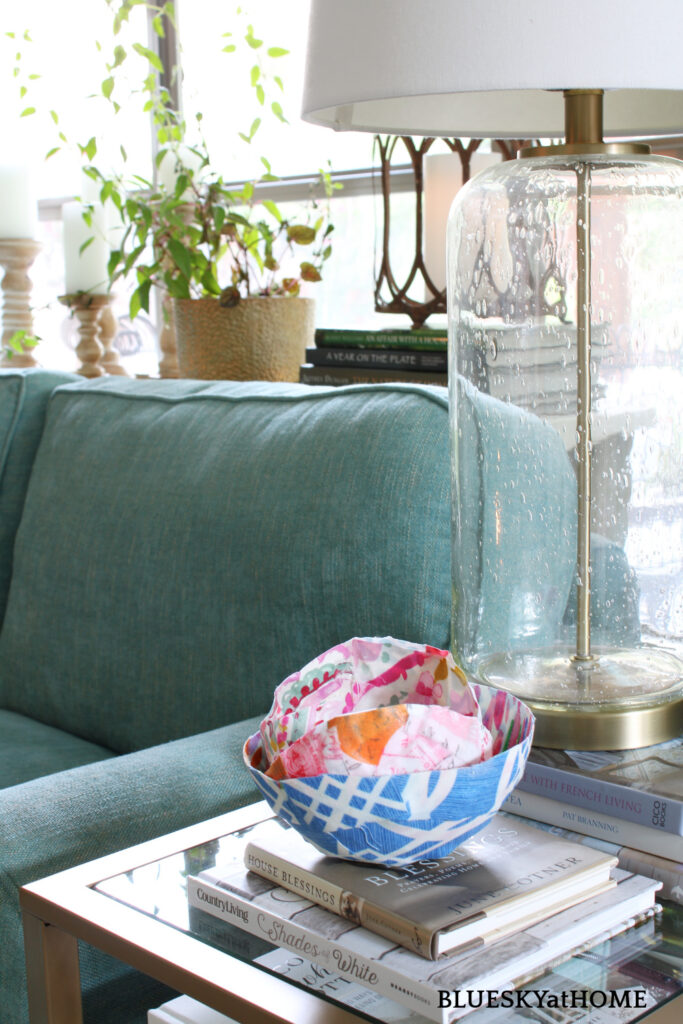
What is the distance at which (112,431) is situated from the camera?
1537 millimetres

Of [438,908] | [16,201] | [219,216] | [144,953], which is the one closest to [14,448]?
[219,216]

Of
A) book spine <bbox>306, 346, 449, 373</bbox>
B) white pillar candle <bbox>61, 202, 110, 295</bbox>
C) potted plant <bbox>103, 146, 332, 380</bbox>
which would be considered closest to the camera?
book spine <bbox>306, 346, 449, 373</bbox>

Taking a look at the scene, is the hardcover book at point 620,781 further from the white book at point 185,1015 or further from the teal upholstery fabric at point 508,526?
the white book at point 185,1015

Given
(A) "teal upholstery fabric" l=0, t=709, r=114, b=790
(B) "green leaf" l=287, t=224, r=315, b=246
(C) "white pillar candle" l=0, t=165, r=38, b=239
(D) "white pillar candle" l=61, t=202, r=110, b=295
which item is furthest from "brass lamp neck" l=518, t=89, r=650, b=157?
(C) "white pillar candle" l=0, t=165, r=38, b=239

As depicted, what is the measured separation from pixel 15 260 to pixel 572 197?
1.81m

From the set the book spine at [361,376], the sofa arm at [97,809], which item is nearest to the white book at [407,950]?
the sofa arm at [97,809]

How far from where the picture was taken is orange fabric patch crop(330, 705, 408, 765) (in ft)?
2.06

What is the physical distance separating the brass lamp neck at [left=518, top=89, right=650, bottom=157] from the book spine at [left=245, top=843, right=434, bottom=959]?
0.54 metres

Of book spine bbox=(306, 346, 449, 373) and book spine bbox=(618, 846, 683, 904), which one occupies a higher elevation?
book spine bbox=(306, 346, 449, 373)

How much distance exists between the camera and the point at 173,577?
135 cm

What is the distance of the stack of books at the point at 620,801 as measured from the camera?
702 mm

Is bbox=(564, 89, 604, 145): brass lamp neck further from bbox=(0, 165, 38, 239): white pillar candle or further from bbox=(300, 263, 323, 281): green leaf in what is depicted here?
bbox=(0, 165, 38, 239): white pillar candle

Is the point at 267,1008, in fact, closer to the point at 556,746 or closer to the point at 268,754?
the point at 268,754

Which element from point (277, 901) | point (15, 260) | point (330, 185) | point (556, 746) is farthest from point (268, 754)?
point (15, 260)
